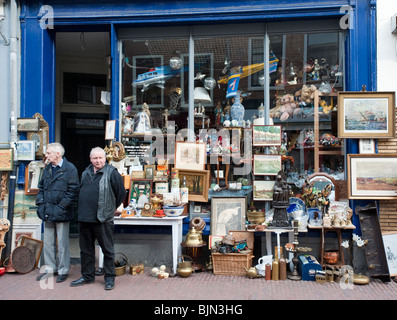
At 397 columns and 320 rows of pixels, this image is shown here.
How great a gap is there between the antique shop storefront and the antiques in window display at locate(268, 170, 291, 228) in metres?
0.18

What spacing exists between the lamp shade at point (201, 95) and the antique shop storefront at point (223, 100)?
0.09 feet

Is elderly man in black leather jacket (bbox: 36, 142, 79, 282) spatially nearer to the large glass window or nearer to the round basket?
the round basket

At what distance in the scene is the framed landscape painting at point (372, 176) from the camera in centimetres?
620

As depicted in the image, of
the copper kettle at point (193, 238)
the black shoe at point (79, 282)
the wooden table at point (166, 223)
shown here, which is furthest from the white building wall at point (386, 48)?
the black shoe at point (79, 282)

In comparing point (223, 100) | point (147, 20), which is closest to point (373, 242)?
point (223, 100)

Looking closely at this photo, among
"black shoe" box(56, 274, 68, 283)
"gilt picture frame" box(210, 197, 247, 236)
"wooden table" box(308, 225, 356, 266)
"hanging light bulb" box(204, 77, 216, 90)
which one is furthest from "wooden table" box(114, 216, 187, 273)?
"hanging light bulb" box(204, 77, 216, 90)

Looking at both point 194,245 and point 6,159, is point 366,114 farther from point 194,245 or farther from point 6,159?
point 6,159

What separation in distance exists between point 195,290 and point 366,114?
3825 mm

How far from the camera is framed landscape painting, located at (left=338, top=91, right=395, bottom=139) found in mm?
6250

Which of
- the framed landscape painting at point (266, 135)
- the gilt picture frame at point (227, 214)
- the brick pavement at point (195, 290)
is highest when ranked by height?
the framed landscape painting at point (266, 135)

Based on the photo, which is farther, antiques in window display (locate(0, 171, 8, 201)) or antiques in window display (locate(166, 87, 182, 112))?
antiques in window display (locate(166, 87, 182, 112))

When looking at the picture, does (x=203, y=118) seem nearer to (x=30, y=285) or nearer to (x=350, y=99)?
(x=350, y=99)

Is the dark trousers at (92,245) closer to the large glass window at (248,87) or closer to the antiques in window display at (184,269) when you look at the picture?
the antiques in window display at (184,269)

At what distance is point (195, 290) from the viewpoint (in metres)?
5.38
